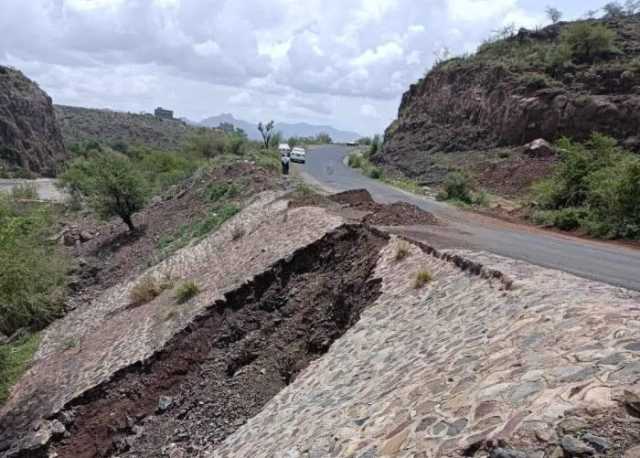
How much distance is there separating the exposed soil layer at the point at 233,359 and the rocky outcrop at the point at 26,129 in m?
A: 84.6

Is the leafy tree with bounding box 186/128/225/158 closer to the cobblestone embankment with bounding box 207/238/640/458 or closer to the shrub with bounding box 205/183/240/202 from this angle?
the shrub with bounding box 205/183/240/202

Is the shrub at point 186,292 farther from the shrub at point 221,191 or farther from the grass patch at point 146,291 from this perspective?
the shrub at point 221,191

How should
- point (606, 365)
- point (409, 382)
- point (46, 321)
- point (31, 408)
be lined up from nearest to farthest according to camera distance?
point (606, 365) < point (409, 382) < point (31, 408) < point (46, 321)

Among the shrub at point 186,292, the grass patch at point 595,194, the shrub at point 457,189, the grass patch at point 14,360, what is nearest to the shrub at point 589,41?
the shrub at point 457,189

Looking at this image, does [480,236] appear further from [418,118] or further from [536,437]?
[418,118]

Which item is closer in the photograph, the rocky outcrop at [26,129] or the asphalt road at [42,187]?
the asphalt road at [42,187]

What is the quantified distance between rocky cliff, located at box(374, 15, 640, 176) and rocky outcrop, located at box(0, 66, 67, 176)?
2672 inches

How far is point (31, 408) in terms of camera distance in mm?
13383

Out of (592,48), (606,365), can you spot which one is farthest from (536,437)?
(592,48)

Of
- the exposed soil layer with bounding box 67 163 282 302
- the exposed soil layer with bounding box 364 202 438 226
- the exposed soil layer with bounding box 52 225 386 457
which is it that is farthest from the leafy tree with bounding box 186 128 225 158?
the exposed soil layer with bounding box 52 225 386 457

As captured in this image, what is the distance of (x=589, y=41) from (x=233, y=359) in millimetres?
30735

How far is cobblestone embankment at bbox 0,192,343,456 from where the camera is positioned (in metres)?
13.1

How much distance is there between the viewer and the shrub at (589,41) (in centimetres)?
3356

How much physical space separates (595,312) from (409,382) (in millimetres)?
2080
